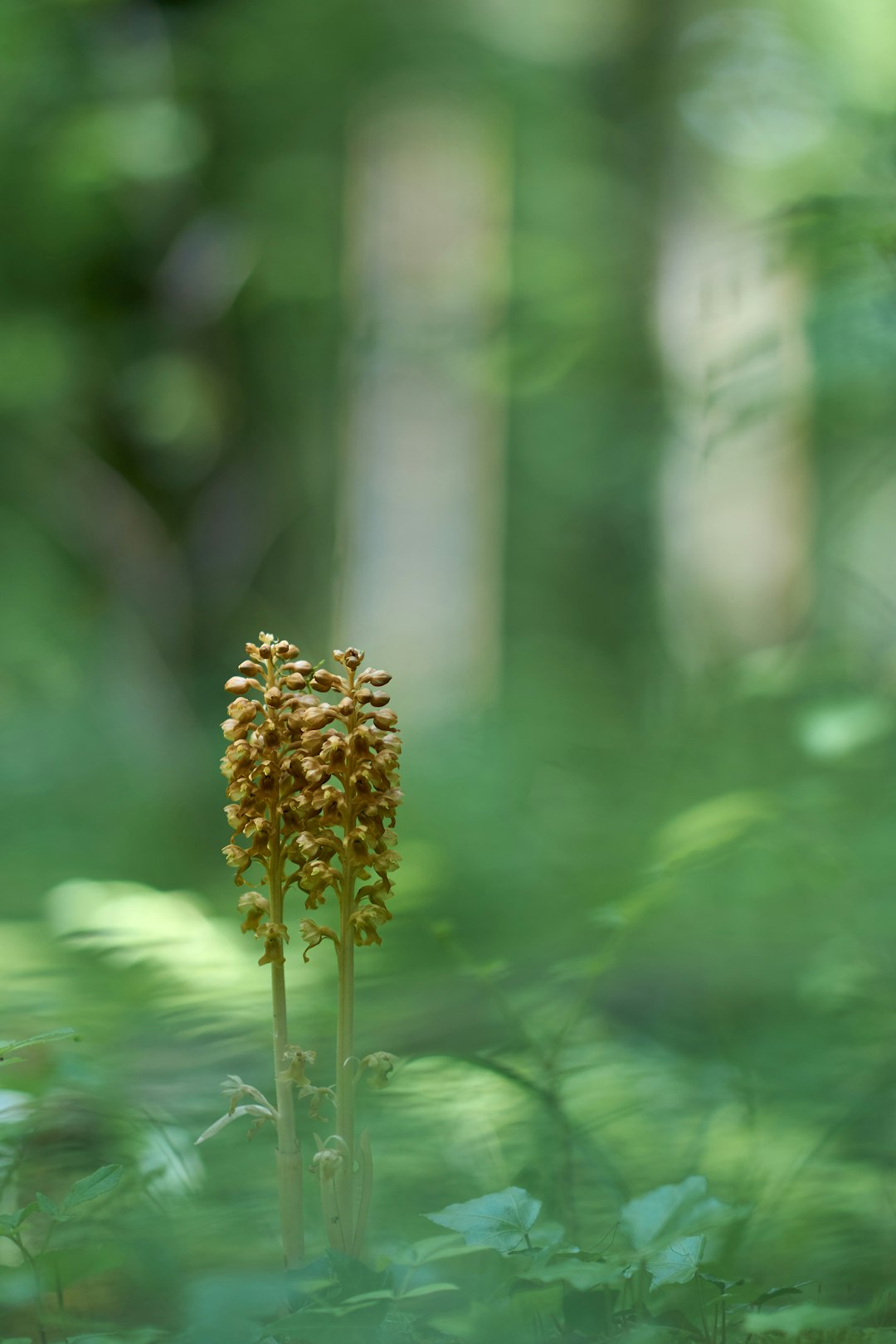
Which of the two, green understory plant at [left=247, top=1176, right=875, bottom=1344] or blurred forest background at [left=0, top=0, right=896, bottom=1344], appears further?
blurred forest background at [left=0, top=0, right=896, bottom=1344]

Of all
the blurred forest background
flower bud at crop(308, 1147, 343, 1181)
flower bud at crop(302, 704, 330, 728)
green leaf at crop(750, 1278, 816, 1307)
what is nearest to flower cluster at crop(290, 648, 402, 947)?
flower bud at crop(302, 704, 330, 728)

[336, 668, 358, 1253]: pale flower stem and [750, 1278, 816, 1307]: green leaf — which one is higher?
[336, 668, 358, 1253]: pale flower stem

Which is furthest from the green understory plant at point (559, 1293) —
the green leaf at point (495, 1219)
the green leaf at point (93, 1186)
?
the green leaf at point (93, 1186)

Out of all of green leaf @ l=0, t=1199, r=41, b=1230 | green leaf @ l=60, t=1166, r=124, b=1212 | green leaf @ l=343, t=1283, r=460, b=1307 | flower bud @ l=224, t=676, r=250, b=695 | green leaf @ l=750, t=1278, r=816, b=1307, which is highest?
flower bud @ l=224, t=676, r=250, b=695

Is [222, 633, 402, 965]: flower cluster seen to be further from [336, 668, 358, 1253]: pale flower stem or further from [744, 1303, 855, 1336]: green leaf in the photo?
[744, 1303, 855, 1336]: green leaf

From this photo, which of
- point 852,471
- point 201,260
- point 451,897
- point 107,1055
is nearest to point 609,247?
point 852,471

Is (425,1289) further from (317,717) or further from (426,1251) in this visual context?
(317,717)
